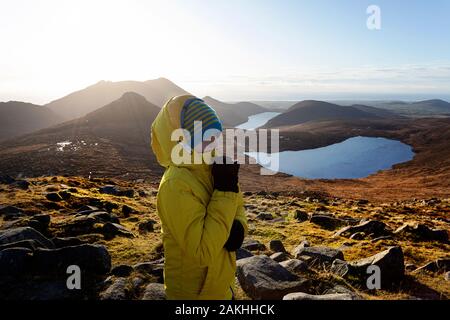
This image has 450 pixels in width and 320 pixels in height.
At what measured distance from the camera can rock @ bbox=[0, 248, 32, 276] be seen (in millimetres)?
6766

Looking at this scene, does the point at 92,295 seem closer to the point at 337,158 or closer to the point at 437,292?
the point at 437,292

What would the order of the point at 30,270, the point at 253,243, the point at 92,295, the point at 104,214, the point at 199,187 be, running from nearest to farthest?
the point at 199,187, the point at 92,295, the point at 30,270, the point at 253,243, the point at 104,214

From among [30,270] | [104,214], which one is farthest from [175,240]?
[104,214]

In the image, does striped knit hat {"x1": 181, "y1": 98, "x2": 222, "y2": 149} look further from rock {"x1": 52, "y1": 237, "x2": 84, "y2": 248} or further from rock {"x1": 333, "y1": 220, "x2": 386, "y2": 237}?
rock {"x1": 333, "y1": 220, "x2": 386, "y2": 237}

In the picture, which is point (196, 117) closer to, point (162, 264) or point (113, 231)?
point (162, 264)

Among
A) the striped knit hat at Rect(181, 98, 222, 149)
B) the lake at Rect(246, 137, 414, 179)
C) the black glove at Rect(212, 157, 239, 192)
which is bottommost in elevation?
the lake at Rect(246, 137, 414, 179)

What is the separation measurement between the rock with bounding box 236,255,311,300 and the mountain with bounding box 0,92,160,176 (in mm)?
50514

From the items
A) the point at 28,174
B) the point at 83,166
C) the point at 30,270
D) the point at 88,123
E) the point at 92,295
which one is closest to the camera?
the point at 92,295

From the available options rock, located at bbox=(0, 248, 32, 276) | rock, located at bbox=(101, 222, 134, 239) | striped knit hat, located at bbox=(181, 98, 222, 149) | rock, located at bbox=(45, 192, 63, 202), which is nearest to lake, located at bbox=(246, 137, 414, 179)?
rock, located at bbox=(45, 192, 63, 202)

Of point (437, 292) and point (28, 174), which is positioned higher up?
point (437, 292)

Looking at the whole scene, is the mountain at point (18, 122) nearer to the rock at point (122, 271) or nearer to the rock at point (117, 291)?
the rock at point (122, 271)

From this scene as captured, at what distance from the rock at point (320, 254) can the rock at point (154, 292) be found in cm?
395

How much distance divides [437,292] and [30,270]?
835 centimetres
